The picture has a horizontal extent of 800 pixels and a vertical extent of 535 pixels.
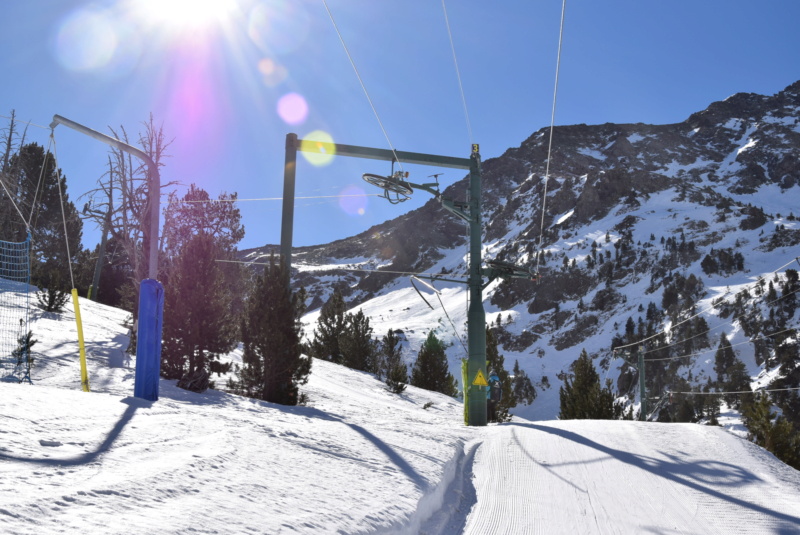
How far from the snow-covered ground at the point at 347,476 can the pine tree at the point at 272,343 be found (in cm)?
297

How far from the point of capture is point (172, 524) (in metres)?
2.81

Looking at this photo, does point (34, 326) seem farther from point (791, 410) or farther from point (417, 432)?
point (791, 410)

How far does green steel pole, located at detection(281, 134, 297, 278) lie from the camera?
1368 centimetres

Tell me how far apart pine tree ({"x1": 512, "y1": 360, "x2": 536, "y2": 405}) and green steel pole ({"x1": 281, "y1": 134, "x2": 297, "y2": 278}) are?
96.9 m

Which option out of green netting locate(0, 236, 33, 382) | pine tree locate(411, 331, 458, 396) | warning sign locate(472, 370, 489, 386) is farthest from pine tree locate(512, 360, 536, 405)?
warning sign locate(472, 370, 489, 386)

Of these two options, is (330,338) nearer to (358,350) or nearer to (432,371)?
(358,350)

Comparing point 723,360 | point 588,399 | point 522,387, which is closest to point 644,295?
point 723,360

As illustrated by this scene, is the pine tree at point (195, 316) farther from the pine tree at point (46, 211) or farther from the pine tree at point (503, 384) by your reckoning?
the pine tree at point (46, 211)

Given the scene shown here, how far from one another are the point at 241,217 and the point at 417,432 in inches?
1356

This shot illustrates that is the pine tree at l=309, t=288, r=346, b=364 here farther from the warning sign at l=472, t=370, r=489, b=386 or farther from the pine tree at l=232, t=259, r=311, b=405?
the pine tree at l=232, t=259, r=311, b=405

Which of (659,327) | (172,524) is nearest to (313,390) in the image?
(172,524)

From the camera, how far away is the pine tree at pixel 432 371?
3516 centimetres

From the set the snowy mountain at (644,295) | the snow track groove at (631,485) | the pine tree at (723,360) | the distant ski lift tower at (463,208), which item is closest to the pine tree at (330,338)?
the distant ski lift tower at (463,208)

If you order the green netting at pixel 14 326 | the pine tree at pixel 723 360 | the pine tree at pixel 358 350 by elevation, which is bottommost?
the pine tree at pixel 723 360
